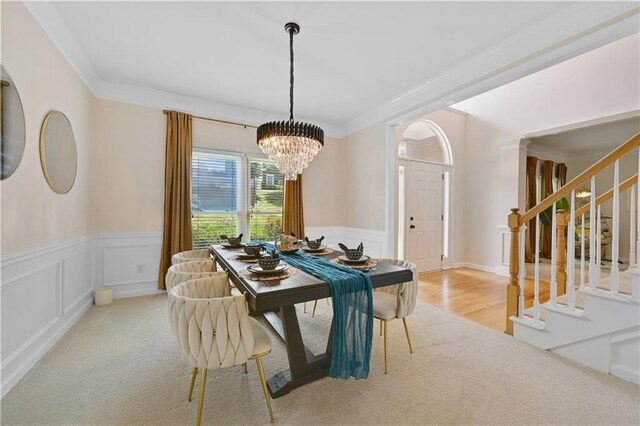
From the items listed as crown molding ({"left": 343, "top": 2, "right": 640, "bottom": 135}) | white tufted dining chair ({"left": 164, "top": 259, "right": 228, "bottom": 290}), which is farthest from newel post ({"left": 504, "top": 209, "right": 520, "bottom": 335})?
white tufted dining chair ({"left": 164, "top": 259, "right": 228, "bottom": 290})

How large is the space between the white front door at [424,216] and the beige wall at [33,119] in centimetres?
472

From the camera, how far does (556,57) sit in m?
2.31

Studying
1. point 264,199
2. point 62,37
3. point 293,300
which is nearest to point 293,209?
point 264,199

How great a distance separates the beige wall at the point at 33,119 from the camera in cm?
182

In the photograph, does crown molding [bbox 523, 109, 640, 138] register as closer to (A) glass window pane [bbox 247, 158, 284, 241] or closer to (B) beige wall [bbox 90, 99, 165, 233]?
(A) glass window pane [bbox 247, 158, 284, 241]

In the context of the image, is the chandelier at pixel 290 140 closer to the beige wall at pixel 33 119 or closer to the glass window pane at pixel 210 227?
the beige wall at pixel 33 119

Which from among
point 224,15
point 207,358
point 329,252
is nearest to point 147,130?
point 224,15

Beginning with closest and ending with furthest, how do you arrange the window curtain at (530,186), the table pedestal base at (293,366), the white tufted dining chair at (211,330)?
the white tufted dining chair at (211,330)
the table pedestal base at (293,366)
the window curtain at (530,186)

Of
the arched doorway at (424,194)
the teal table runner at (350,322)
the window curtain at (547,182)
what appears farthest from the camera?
the window curtain at (547,182)

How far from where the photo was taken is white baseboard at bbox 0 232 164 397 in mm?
1850

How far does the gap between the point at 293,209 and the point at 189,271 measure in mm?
2367

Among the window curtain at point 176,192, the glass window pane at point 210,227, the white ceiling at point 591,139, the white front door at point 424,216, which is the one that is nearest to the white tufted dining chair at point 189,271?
the window curtain at point 176,192

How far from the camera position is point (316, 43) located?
262cm

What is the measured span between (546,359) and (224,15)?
12.7 feet
